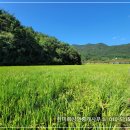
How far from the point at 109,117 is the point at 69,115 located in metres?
0.50

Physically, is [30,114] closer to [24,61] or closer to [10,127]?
[10,127]

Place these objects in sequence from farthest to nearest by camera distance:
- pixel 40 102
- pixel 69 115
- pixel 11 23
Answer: pixel 11 23
pixel 40 102
pixel 69 115

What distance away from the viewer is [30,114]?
274 centimetres

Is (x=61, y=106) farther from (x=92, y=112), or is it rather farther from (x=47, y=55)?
(x=47, y=55)

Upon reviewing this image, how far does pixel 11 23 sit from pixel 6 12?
4.95 metres

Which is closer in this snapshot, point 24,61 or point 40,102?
point 40,102

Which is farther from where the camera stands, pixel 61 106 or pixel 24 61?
pixel 24 61

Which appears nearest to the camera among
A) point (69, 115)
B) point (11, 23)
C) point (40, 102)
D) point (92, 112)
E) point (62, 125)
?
point (62, 125)

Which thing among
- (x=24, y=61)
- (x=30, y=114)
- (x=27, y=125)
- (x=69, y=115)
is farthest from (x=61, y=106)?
(x=24, y=61)

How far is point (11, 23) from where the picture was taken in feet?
148

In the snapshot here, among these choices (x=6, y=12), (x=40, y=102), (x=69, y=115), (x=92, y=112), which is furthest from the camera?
(x=6, y=12)

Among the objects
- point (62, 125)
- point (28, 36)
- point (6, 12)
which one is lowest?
point (62, 125)

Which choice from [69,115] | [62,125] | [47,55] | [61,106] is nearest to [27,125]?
[62,125]

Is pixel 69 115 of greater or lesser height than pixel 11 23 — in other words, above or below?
below
